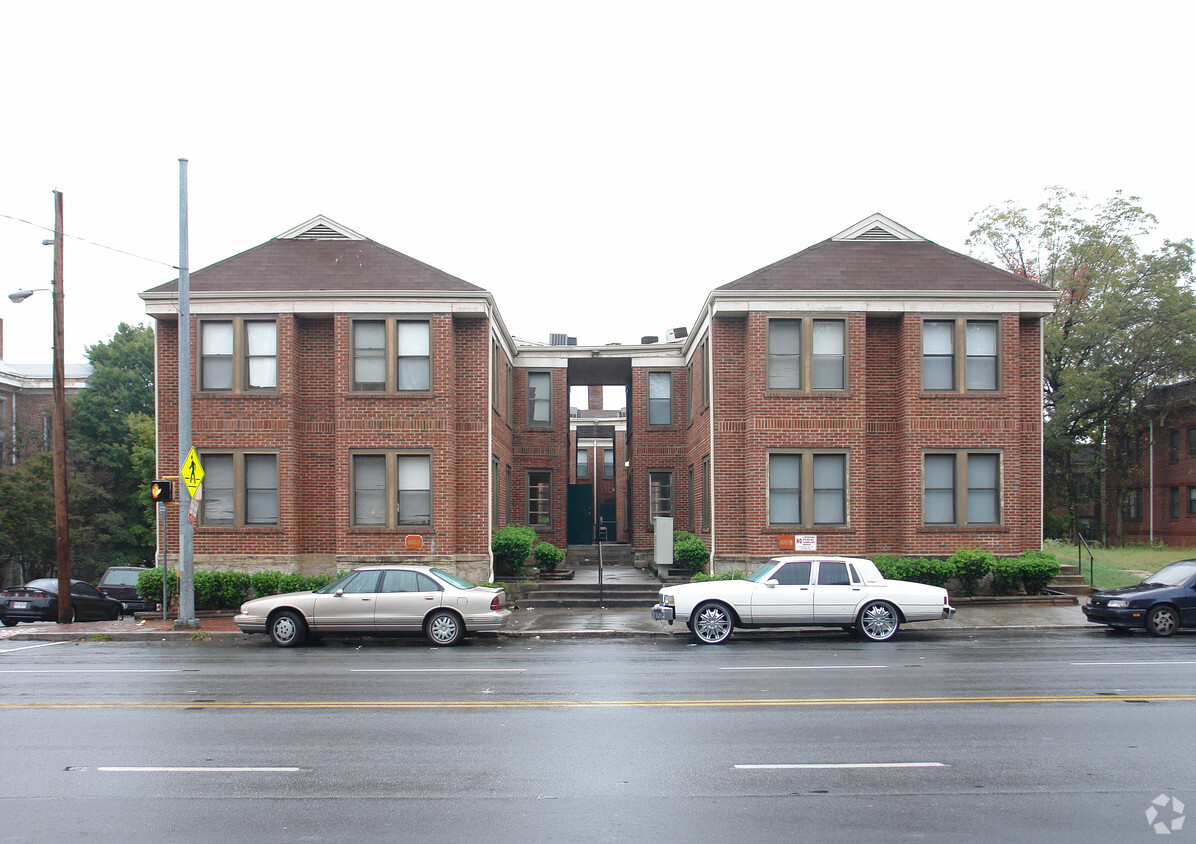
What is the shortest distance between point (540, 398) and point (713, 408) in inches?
345

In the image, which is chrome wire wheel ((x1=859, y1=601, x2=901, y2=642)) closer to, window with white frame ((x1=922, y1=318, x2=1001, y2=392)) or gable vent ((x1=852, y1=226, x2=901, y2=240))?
window with white frame ((x1=922, y1=318, x2=1001, y2=392))

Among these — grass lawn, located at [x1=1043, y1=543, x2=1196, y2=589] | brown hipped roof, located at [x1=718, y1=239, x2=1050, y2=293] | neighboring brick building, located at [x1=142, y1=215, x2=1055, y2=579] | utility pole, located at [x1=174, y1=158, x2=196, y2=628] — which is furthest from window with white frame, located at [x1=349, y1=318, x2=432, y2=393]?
grass lawn, located at [x1=1043, y1=543, x2=1196, y2=589]

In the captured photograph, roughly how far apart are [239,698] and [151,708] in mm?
964

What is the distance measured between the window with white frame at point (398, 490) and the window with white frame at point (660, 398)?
399 inches

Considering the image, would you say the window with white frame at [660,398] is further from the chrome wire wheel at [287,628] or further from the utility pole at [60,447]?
the utility pole at [60,447]

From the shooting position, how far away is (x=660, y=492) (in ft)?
99.3

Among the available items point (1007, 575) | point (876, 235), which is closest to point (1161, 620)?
point (1007, 575)

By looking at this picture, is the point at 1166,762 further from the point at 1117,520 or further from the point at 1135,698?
the point at 1117,520

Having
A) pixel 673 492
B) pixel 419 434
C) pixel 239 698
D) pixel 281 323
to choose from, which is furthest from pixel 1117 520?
pixel 239 698

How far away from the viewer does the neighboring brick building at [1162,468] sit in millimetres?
44719

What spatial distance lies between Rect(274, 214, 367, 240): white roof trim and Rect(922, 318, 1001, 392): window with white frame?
14.2m

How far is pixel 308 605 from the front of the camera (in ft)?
52.5

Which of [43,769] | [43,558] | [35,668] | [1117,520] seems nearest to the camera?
[43,769]

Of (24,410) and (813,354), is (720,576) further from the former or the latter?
(24,410)
